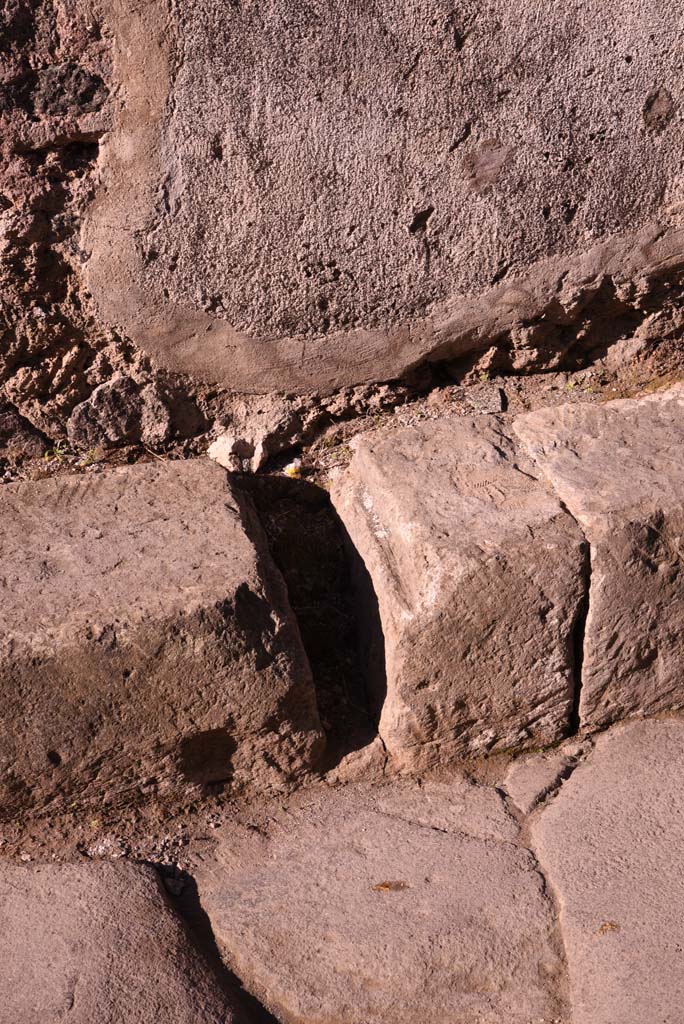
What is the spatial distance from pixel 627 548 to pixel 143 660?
0.94m

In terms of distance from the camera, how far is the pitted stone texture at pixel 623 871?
1.67 meters

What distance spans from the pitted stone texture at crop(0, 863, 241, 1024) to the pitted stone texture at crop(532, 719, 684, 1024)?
59cm

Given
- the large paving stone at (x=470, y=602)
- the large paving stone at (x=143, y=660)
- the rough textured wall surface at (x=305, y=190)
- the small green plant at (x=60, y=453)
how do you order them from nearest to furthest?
the large paving stone at (x=143, y=660) < the large paving stone at (x=470, y=602) < the rough textured wall surface at (x=305, y=190) < the small green plant at (x=60, y=453)

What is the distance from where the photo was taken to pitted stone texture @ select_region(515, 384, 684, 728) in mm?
2018

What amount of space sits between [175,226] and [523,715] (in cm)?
125

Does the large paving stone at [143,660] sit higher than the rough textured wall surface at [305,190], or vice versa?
the rough textured wall surface at [305,190]

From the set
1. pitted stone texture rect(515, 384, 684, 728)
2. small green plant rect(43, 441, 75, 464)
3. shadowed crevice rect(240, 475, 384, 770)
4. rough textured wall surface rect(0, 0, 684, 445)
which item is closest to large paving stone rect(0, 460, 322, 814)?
shadowed crevice rect(240, 475, 384, 770)

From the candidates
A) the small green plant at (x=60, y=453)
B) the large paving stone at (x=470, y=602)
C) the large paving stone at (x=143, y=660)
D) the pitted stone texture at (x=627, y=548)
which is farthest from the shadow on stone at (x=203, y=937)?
the small green plant at (x=60, y=453)

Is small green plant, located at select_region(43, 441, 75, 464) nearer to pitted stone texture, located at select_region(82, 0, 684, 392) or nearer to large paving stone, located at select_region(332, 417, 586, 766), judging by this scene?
pitted stone texture, located at select_region(82, 0, 684, 392)

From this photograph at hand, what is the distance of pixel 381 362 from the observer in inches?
96.3

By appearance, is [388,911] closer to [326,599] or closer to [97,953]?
[97,953]

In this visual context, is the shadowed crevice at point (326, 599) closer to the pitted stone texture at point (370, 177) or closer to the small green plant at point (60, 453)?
the pitted stone texture at point (370, 177)

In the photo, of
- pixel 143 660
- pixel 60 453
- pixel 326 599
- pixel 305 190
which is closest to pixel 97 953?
pixel 143 660

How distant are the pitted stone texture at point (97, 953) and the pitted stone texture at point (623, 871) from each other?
0.59 meters
